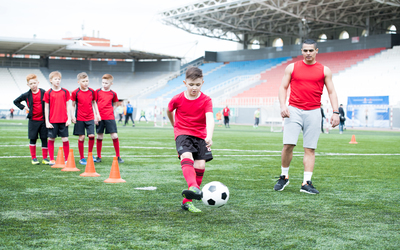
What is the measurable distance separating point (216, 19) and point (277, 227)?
4123 cm

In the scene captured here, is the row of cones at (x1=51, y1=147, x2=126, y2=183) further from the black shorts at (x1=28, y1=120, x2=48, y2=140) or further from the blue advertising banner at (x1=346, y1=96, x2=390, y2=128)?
the blue advertising banner at (x1=346, y1=96, x2=390, y2=128)

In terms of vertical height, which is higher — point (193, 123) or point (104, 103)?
point (104, 103)

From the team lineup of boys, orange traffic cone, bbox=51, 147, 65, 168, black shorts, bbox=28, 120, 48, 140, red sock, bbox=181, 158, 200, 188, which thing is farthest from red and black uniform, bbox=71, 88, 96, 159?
red sock, bbox=181, 158, 200, 188

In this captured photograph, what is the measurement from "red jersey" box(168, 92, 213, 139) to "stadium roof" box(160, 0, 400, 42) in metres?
31.5

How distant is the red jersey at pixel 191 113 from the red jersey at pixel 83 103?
4.31m

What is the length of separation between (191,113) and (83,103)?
4459mm

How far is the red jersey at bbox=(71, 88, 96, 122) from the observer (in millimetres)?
8719

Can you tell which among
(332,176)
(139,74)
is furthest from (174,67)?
(332,176)

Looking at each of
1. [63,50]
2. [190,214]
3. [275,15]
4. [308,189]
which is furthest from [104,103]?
[63,50]

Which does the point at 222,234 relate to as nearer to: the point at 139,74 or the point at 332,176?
the point at 332,176

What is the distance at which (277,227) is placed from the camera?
3822 millimetres

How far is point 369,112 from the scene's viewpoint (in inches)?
1244

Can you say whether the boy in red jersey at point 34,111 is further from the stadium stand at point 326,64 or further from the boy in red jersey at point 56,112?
the stadium stand at point 326,64

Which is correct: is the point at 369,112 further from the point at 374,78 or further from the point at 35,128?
the point at 35,128
